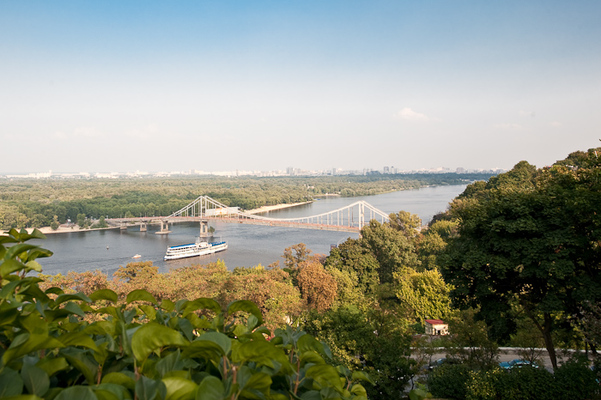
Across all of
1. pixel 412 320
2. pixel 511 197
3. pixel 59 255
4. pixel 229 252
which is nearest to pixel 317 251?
pixel 229 252

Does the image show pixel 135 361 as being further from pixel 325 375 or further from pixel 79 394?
pixel 325 375

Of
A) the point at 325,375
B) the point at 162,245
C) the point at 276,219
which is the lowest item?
the point at 162,245

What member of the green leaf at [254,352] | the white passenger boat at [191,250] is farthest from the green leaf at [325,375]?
the white passenger boat at [191,250]

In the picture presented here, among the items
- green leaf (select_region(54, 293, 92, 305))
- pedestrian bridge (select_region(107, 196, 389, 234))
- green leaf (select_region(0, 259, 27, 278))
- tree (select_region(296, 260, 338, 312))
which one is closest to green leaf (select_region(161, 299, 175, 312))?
green leaf (select_region(54, 293, 92, 305))

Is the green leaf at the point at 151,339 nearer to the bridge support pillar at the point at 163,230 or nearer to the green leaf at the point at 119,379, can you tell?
the green leaf at the point at 119,379

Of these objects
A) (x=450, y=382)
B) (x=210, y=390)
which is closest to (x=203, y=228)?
(x=450, y=382)

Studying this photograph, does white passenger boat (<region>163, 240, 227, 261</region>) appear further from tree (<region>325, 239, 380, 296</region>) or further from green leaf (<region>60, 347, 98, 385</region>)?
green leaf (<region>60, 347, 98, 385</region>)

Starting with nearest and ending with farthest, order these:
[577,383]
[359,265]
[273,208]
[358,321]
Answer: [577,383]
[358,321]
[359,265]
[273,208]
